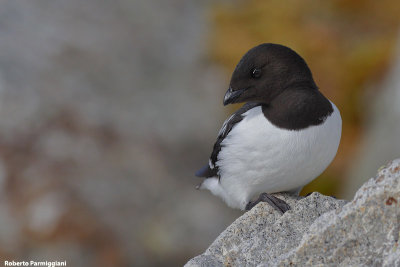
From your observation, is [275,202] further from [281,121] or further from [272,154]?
[281,121]

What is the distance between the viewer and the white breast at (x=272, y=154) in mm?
4340

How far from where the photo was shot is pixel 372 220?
2.95m

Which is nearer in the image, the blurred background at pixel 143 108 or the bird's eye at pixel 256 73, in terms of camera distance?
the bird's eye at pixel 256 73

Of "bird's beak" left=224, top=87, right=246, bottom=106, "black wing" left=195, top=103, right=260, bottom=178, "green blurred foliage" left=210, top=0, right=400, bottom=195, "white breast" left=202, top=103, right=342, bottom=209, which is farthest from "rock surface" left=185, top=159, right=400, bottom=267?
"green blurred foliage" left=210, top=0, right=400, bottom=195

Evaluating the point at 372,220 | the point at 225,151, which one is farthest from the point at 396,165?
the point at 225,151

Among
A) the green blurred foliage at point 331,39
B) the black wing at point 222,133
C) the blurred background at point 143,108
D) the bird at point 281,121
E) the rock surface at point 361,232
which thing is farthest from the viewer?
the green blurred foliage at point 331,39

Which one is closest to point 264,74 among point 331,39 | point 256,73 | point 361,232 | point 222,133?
point 256,73

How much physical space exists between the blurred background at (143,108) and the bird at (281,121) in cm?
397

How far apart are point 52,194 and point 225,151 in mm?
4401

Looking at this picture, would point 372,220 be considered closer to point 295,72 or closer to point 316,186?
point 295,72

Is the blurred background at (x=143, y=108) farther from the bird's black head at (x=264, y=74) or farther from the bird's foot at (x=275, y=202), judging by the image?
the bird's black head at (x=264, y=74)

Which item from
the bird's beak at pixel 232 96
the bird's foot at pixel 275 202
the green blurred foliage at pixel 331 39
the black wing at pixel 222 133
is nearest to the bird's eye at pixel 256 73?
the bird's beak at pixel 232 96

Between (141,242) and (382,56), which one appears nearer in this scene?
(141,242)

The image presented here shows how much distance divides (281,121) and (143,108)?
243 inches
